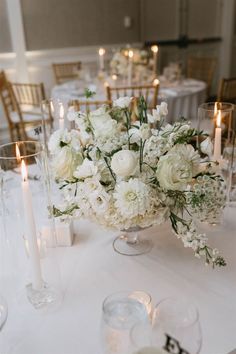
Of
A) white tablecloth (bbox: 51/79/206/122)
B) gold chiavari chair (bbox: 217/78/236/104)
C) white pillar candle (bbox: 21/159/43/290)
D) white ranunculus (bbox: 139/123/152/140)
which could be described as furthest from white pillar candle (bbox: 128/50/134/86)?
white pillar candle (bbox: 21/159/43/290)

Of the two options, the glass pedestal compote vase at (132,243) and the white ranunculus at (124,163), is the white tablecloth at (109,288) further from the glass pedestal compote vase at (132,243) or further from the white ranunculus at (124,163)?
the white ranunculus at (124,163)

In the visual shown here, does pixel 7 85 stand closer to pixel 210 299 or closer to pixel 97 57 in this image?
pixel 97 57

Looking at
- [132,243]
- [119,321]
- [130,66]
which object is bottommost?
[132,243]

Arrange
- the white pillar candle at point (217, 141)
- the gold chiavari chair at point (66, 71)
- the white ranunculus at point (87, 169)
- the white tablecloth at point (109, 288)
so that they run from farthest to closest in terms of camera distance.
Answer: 1. the gold chiavari chair at point (66, 71)
2. the white pillar candle at point (217, 141)
3. the white ranunculus at point (87, 169)
4. the white tablecloth at point (109, 288)

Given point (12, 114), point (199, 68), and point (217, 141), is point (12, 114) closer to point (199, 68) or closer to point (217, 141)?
point (199, 68)

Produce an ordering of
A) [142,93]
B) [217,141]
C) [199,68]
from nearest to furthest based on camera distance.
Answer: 1. [217,141]
2. [142,93]
3. [199,68]

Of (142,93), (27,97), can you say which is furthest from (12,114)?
(142,93)

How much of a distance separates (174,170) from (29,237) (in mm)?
379

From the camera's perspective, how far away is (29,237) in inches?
35.7

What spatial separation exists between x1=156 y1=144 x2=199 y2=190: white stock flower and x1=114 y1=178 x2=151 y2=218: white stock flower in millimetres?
49

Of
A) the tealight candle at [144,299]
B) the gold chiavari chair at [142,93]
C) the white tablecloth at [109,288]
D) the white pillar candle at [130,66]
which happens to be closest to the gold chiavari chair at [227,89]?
the gold chiavari chair at [142,93]

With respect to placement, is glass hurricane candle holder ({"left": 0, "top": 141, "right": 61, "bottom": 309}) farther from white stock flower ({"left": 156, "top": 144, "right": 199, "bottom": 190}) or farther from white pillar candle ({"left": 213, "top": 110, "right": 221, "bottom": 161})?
white pillar candle ({"left": 213, "top": 110, "right": 221, "bottom": 161})

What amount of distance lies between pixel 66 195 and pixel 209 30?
540 centimetres

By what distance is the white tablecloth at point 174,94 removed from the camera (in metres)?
3.52
